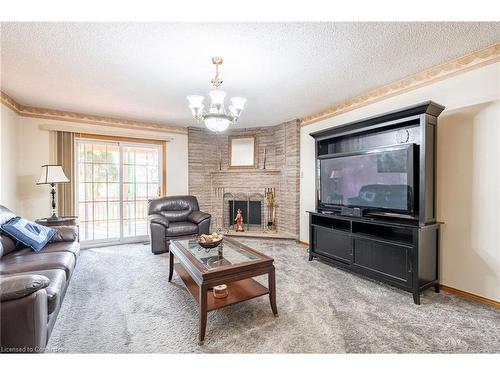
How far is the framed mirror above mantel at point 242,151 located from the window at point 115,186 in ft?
4.98

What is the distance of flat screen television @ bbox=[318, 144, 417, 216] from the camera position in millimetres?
2490

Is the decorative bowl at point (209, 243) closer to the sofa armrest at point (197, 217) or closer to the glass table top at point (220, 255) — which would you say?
the glass table top at point (220, 255)

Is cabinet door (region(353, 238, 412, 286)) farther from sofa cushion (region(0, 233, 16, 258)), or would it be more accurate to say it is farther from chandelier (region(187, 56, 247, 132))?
sofa cushion (region(0, 233, 16, 258))

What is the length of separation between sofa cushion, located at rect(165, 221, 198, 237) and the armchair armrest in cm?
248

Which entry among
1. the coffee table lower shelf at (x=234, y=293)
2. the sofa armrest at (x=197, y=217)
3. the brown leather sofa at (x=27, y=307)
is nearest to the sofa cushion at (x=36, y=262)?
the brown leather sofa at (x=27, y=307)

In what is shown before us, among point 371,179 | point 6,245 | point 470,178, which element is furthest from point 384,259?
point 6,245

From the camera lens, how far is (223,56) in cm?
223

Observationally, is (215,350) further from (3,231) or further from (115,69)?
(115,69)

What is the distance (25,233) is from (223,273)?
7.20ft

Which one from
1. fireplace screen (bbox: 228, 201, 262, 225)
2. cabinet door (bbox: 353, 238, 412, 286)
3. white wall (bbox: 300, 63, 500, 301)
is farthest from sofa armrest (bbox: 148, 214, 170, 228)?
white wall (bbox: 300, 63, 500, 301)

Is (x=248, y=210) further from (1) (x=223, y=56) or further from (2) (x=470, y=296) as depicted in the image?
(2) (x=470, y=296)
